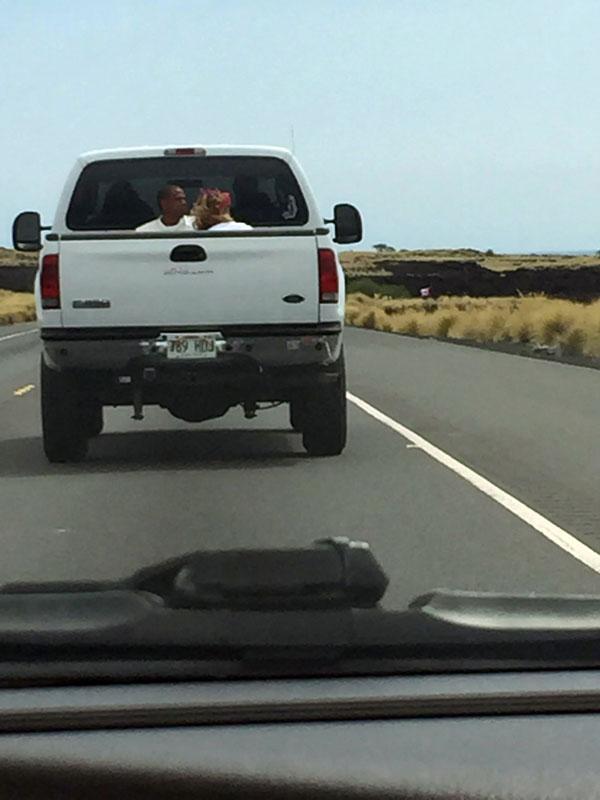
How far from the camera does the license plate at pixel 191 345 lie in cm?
1220

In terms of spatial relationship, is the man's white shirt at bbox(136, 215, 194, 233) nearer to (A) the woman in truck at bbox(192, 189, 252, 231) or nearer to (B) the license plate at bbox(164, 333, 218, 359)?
(A) the woman in truck at bbox(192, 189, 252, 231)

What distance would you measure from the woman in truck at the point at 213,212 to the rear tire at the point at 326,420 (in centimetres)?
136

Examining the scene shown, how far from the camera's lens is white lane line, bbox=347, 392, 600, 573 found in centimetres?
873

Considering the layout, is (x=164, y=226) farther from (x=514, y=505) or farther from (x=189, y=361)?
(x=514, y=505)

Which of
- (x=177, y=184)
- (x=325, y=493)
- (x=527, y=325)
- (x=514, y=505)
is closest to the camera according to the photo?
(x=514, y=505)

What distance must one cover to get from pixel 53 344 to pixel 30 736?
919 centimetres

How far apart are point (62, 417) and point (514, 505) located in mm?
3818

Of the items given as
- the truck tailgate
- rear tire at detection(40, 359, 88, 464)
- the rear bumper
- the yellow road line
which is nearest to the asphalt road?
rear tire at detection(40, 359, 88, 464)

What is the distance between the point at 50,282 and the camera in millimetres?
12039

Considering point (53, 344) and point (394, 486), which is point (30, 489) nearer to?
point (53, 344)

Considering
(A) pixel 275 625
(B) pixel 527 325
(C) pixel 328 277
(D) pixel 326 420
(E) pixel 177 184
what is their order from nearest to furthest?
(A) pixel 275 625 < (C) pixel 328 277 < (D) pixel 326 420 < (E) pixel 177 184 < (B) pixel 527 325

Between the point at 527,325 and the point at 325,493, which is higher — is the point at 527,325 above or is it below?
below

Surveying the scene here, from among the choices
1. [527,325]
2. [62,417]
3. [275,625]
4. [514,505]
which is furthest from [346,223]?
[527,325]

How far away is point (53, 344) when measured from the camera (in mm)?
12211
